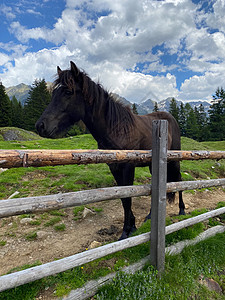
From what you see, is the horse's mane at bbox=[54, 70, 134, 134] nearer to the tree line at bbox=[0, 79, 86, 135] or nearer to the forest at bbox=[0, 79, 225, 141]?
the forest at bbox=[0, 79, 225, 141]

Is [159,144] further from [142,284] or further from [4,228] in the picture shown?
[4,228]

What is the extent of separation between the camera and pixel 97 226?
4.13 metres

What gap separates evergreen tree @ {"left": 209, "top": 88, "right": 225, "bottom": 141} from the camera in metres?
43.3

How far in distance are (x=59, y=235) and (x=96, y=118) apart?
2.65m

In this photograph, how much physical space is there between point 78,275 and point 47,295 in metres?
0.39

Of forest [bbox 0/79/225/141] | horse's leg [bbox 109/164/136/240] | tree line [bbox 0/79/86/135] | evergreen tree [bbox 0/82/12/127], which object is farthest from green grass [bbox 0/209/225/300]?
evergreen tree [bbox 0/82/12/127]

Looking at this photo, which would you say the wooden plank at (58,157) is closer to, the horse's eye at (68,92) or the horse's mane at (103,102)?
the horse's mane at (103,102)

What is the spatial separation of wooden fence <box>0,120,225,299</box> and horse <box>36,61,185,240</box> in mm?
993

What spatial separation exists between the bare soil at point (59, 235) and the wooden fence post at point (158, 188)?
4.34 feet

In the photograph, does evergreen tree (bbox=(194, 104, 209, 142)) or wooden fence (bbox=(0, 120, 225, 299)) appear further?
evergreen tree (bbox=(194, 104, 209, 142))

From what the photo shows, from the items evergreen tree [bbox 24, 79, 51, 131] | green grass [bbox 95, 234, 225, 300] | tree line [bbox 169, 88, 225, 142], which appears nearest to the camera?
green grass [bbox 95, 234, 225, 300]

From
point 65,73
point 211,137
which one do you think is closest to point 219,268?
point 65,73

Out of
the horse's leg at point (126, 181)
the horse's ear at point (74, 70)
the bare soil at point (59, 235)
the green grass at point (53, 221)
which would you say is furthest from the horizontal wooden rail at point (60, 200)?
the green grass at point (53, 221)

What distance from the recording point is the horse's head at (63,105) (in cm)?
302
